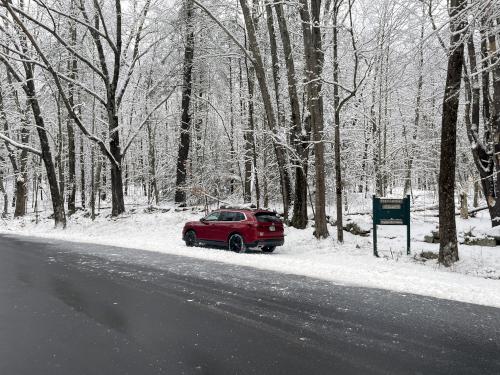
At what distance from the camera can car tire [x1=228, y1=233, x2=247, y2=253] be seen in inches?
601

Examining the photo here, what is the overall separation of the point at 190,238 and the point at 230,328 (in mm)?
11921

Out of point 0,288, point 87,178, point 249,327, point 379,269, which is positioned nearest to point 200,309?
point 249,327

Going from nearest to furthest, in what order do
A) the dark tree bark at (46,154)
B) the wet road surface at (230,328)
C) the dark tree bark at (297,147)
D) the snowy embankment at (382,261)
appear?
the wet road surface at (230,328) < the snowy embankment at (382,261) < the dark tree bark at (297,147) < the dark tree bark at (46,154)

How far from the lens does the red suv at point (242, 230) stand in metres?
15.1

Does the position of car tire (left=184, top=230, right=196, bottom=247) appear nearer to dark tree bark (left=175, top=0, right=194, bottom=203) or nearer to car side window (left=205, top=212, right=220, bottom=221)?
car side window (left=205, top=212, right=220, bottom=221)

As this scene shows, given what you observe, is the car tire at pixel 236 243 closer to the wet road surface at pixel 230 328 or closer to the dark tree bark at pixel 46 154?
the wet road surface at pixel 230 328

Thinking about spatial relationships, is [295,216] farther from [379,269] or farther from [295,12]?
[295,12]

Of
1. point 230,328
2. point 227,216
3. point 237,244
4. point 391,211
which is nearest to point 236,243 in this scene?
point 237,244

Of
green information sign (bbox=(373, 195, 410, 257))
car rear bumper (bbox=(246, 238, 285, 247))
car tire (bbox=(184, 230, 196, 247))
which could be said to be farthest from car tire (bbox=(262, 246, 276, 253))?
green information sign (bbox=(373, 195, 410, 257))

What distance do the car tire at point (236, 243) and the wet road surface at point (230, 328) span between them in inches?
224

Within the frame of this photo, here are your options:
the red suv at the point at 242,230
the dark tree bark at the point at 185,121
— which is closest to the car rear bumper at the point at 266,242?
the red suv at the point at 242,230

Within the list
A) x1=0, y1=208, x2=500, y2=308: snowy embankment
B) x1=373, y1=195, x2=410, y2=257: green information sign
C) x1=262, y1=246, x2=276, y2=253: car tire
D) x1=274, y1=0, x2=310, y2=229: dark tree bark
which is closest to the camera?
x1=0, y1=208, x2=500, y2=308: snowy embankment

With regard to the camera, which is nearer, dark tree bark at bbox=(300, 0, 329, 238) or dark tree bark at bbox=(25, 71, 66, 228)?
dark tree bark at bbox=(300, 0, 329, 238)

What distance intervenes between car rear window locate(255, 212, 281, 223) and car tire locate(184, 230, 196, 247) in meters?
3.24
